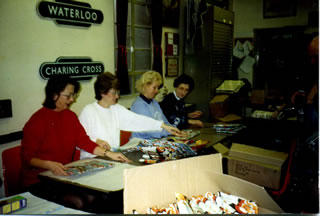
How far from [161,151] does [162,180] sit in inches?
47.3

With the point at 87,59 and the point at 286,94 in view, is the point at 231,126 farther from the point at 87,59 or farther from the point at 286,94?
the point at 286,94

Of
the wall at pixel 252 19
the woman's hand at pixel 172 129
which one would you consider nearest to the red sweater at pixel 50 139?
the woman's hand at pixel 172 129

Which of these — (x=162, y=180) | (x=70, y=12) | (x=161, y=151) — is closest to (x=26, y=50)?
(x=70, y=12)

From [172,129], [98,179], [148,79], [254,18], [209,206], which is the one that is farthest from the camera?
[254,18]

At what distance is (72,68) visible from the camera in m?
3.21

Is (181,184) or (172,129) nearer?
(181,184)

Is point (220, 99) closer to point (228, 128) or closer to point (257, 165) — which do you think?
point (228, 128)

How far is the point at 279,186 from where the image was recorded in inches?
104

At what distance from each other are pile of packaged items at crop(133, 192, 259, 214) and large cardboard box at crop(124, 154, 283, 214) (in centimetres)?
3

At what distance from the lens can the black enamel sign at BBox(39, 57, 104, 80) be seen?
295 cm

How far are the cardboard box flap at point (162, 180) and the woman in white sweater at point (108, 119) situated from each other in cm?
137

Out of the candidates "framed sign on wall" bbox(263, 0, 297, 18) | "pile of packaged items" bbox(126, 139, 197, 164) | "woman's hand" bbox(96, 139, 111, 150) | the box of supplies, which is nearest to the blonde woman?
"pile of packaged items" bbox(126, 139, 197, 164)

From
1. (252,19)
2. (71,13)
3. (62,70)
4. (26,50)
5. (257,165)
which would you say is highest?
(252,19)

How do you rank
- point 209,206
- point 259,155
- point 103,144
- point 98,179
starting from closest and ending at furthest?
point 209,206
point 98,179
point 103,144
point 259,155
